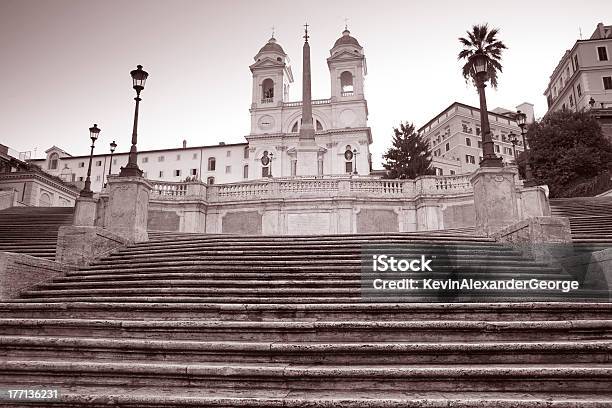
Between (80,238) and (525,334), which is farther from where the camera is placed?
(80,238)

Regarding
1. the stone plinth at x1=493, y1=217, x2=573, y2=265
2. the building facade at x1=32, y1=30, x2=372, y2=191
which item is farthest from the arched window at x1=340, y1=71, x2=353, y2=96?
the stone plinth at x1=493, y1=217, x2=573, y2=265

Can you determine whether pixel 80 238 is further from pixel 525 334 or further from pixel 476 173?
pixel 476 173

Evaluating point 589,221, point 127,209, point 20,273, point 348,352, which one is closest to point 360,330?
point 348,352

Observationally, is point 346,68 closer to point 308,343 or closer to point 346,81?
point 346,81

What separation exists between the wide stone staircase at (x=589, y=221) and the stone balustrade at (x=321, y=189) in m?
4.79

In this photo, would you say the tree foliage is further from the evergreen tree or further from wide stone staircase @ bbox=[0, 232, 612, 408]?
wide stone staircase @ bbox=[0, 232, 612, 408]

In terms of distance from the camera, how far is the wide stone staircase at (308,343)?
15.3ft

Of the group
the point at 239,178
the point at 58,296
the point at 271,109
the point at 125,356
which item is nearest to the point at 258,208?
the point at 58,296

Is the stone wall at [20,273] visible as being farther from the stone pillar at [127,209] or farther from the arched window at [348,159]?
the arched window at [348,159]

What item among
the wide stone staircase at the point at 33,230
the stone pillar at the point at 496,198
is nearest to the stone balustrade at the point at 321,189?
the wide stone staircase at the point at 33,230

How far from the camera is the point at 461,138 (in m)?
77.1

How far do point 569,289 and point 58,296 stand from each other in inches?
370

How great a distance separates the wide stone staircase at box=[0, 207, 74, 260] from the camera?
1276 cm

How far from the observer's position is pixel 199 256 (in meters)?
10.3
